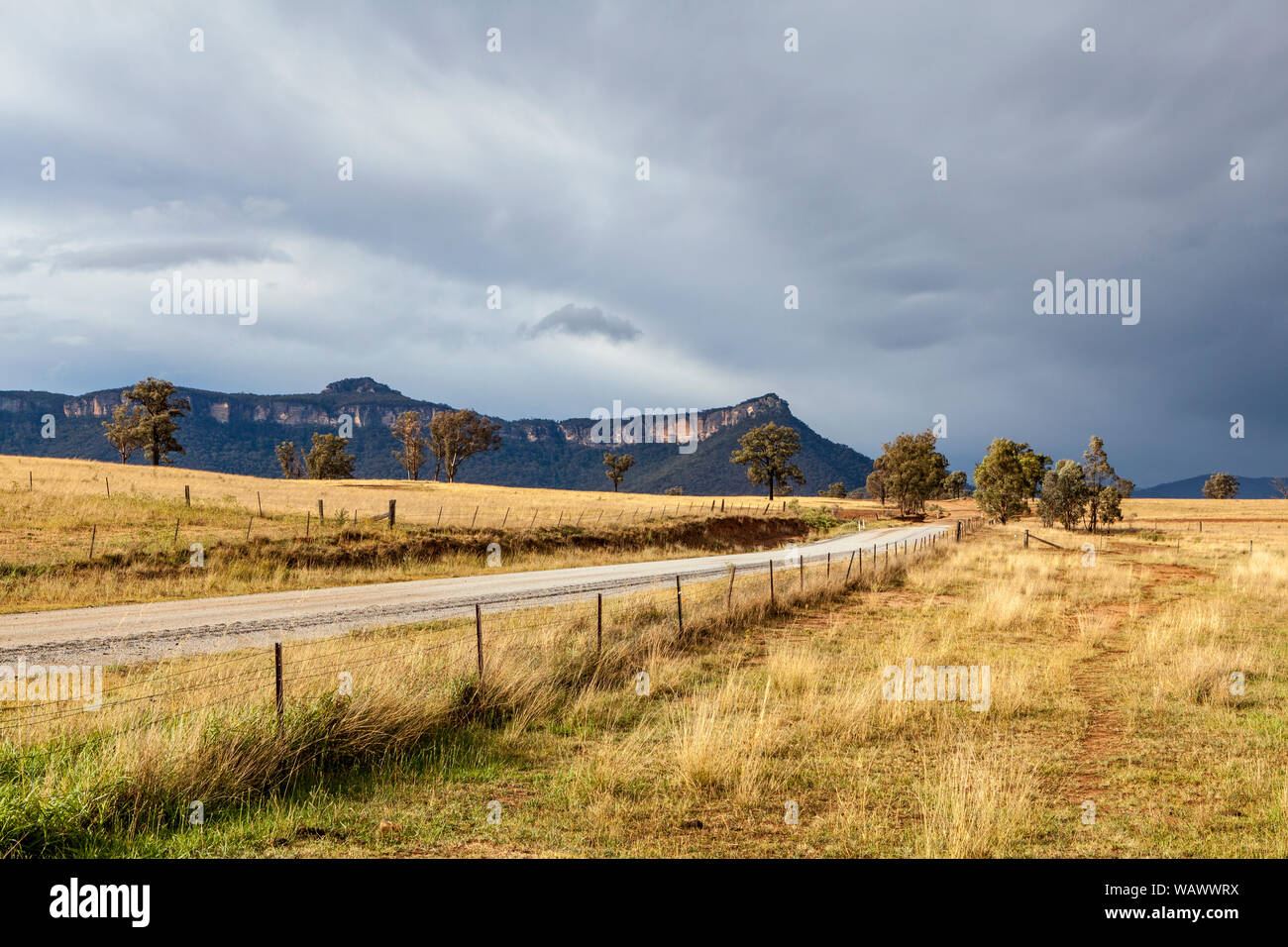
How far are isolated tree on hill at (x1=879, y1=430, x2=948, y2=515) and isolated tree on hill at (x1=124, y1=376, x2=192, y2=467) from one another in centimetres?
8647

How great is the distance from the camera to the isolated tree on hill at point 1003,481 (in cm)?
7381

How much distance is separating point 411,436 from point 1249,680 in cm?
11774

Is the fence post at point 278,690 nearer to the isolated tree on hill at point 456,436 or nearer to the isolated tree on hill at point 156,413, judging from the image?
the isolated tree on hill at point 156,413

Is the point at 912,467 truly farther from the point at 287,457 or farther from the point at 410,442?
the point at 287,457

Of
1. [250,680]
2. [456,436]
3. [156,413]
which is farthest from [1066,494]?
[156,413]

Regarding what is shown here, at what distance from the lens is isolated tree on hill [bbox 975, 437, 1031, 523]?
73812 millimetres

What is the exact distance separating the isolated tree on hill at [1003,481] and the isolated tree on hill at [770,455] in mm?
23697

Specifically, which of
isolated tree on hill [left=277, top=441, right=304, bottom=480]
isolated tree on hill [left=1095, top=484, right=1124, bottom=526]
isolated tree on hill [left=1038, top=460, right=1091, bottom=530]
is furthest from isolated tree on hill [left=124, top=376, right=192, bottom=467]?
isolated tree on hill [left=1095, top=484, right=1124, bottom=526]

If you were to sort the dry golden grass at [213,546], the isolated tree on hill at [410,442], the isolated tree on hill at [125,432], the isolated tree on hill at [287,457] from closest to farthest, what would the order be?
the dry golden grass at [213,546] < the isolated tree on hill at [125,432] < the isolated tree on hill at [410,442] < the isolated tree on hill at [287,457]

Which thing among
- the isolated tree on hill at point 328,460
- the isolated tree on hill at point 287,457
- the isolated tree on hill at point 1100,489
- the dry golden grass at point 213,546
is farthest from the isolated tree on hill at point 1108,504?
the isolated tree on hill at point 287,457

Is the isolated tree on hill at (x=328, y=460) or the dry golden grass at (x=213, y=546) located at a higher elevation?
the isolated tree on hill at (x=328, y=460)
